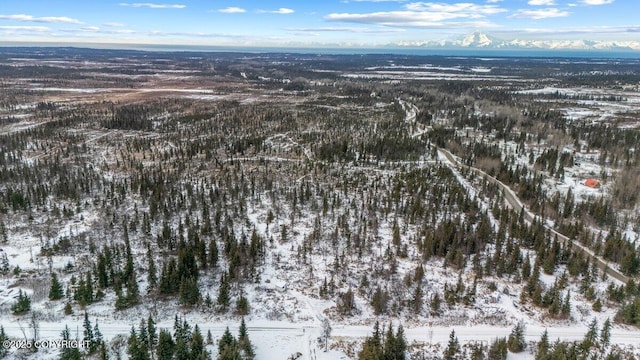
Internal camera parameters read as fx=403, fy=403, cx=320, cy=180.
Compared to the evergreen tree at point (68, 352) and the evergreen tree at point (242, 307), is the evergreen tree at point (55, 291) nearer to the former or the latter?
the evergreen tree at point (68, 352)

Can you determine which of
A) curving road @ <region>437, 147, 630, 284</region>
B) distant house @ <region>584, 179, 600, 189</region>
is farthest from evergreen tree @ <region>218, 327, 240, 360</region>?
distant house @ <region>584, 179, 600, 189</region>

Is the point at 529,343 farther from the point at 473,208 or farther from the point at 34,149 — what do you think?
the point at 34,149

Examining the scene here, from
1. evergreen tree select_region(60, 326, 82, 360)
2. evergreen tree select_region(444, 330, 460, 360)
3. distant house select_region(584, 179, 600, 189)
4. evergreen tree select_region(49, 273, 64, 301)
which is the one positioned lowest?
evergreen tree select_region(444, 330, 460, 360)

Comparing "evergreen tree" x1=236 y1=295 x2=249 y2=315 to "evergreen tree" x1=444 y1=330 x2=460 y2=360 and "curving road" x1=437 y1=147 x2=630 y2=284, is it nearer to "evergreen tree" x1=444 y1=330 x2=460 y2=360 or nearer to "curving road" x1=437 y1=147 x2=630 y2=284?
"evergreen tree" x1=444 y1=330 x2=460 y2=360

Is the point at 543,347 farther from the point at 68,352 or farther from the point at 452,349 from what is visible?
the point at 68,352

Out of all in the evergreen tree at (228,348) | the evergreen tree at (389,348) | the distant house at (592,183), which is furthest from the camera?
the distant house at (592,183)

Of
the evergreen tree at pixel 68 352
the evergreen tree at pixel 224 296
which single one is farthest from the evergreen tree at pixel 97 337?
the evergreen tree at pixel 224 296

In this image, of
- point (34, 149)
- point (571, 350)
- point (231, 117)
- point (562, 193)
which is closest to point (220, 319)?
point (571, 350)

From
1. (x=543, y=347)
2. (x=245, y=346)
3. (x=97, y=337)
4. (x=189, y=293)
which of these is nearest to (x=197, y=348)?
(x=245, y=346)

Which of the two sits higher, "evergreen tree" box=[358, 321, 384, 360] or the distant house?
the distant house

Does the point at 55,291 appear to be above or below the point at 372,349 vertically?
above

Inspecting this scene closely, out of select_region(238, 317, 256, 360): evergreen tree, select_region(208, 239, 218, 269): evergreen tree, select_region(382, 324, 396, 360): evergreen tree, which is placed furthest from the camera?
select_region(208, 239, 218, 269): evergreen tree
